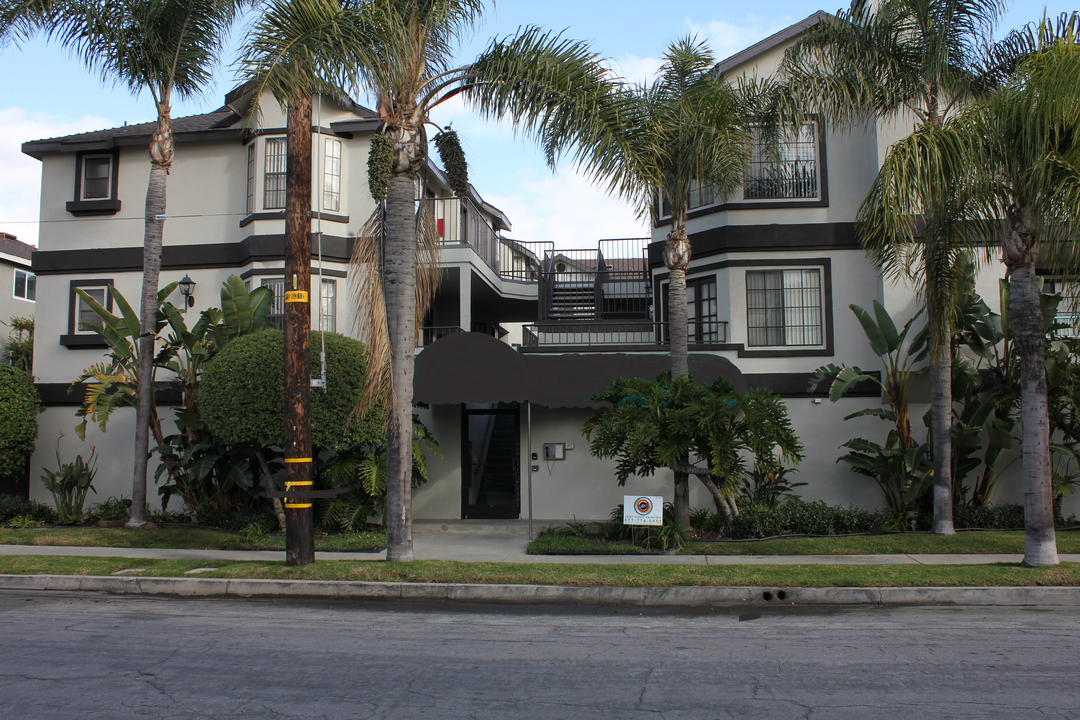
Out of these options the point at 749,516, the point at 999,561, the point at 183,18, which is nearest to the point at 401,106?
the point at 183,18

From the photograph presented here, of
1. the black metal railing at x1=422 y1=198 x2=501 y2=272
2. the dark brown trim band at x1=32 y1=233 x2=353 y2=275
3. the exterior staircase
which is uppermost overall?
the black metal railing at x1=422 y1=198 x2=501 y2=272

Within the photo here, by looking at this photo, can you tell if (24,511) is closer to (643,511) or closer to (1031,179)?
(643,511)

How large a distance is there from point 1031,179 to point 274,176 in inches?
546

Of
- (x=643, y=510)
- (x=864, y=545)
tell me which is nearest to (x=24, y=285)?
(x=643, y=510)

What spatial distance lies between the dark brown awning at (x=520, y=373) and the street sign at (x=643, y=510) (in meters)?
2.50

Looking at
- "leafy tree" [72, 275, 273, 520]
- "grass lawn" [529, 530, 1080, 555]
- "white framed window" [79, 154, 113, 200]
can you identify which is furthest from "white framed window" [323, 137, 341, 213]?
"grass lawn" [529, 530, 1080, 555]

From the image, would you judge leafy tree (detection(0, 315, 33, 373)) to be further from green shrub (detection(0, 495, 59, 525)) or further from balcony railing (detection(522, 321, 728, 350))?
balcony railing (detection(522, 321, 728, 350))

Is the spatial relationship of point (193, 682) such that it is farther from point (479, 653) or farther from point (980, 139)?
point (980, 139)

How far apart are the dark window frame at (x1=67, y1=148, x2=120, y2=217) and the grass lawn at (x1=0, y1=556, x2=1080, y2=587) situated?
9.18m

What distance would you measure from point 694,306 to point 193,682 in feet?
39.9

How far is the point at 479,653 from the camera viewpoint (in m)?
6.52

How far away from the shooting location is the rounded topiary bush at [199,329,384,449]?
40.2 ft

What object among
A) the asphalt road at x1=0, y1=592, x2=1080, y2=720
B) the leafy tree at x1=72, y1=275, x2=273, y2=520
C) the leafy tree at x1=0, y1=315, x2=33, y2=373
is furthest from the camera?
the leafy tree at x1=0, y1=315, x2=33, y2=373

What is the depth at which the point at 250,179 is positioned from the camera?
53.6 ft
